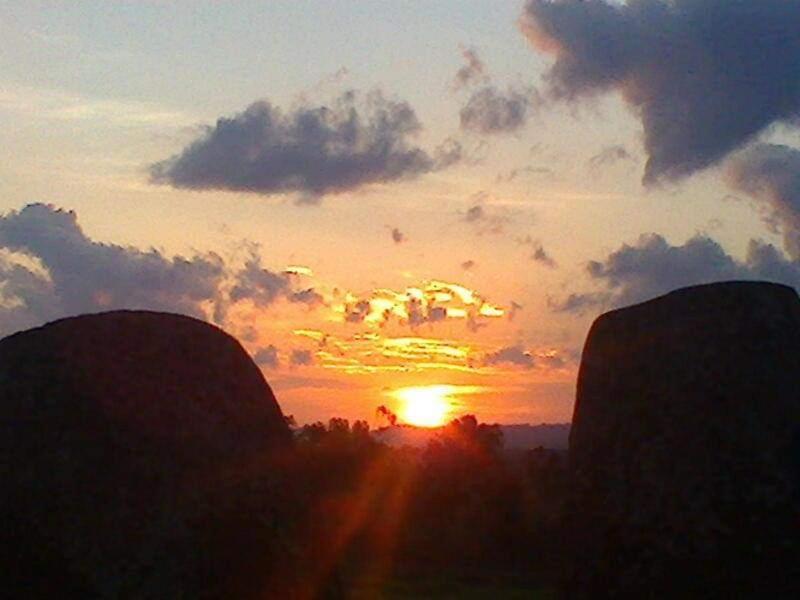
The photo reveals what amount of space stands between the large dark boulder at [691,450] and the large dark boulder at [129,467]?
2.91 m

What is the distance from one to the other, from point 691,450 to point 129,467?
474 centimetres

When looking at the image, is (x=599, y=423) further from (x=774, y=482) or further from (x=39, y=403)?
(x=39, y=403)

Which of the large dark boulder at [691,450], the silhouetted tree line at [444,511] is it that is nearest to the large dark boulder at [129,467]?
the large dark boulder at [691,450]

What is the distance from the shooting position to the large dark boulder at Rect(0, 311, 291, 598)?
11258mm

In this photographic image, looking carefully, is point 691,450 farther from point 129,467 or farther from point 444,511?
point 444,511

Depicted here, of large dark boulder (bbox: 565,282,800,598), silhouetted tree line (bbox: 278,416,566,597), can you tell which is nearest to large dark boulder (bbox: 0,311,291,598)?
large dark boulder (bbox: 565,282,800,598)

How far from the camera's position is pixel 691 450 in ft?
36.5

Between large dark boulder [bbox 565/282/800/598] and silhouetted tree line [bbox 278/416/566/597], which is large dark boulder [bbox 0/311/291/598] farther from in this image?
silhouetted tree line [bbox 278/416/566/597]

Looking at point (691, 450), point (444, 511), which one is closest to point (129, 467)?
point (691, 450)

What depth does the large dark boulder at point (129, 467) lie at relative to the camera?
11.3 m

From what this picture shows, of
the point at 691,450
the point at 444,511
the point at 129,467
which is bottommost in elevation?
the point at 444,511

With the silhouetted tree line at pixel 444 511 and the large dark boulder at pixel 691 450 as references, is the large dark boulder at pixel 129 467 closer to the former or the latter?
the large dark boulder at pixel 691 450

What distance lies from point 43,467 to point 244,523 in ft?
5.88

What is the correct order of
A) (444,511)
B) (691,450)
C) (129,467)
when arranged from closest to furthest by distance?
(691,450)
(129,467)
(444,511)
